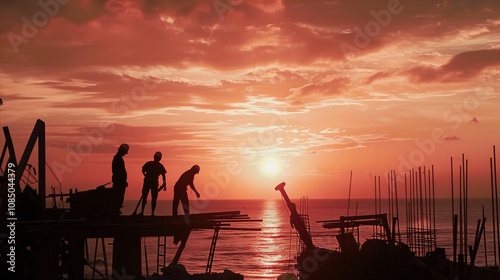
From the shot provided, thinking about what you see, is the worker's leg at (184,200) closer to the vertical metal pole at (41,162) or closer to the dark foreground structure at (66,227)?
the dark foreground structure at (66,227)

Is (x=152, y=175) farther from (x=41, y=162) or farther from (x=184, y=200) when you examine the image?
(x=41, y=162)

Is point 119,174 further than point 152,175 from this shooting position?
No

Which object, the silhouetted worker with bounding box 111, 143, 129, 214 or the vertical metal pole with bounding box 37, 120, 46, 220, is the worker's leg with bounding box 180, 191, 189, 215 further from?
the vertical metal pole with bounding box 37, 120, 46, 220

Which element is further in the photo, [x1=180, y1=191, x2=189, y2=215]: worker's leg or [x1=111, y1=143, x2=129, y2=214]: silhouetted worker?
[x1=180, y1=191, x2=189, y2=215]: worker's leg

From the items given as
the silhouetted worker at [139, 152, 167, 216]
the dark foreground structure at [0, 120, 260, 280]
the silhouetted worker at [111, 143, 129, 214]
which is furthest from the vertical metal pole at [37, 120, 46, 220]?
the silhouetted worker at [139, 152, 167, 216]

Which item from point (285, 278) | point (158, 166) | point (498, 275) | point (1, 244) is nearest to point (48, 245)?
point (1, 244)

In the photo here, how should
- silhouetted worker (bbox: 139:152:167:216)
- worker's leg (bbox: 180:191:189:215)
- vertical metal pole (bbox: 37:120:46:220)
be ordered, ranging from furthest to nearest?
worker's leg (bbox: 180:191:189:215) → silhouetted worker (bbox: 139:152:167:216) → vertical metal pole (bbox: 37:120:46:220)

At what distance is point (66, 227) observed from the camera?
1969 cm

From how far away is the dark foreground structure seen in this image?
18.6m

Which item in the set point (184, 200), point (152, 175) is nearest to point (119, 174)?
point (152, 175)

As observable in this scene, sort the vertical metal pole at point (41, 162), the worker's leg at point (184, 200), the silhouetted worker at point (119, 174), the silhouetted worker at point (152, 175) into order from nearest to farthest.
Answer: the vertical metal pole at point (41, 162) < the silhouetted worker at point (119, 174) < the silhouetted worker at point (152, 175) < the worker's leg at point (184, 200)

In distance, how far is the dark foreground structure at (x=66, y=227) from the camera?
18641mm

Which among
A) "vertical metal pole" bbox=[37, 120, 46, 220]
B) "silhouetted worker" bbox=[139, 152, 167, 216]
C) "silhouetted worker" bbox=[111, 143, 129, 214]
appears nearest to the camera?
"vertical metal pole" bbox=[37, 120, 46, 220]

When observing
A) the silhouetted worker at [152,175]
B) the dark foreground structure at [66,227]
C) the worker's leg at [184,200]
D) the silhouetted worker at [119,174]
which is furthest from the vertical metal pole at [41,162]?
the worker's leg at [184,200]
